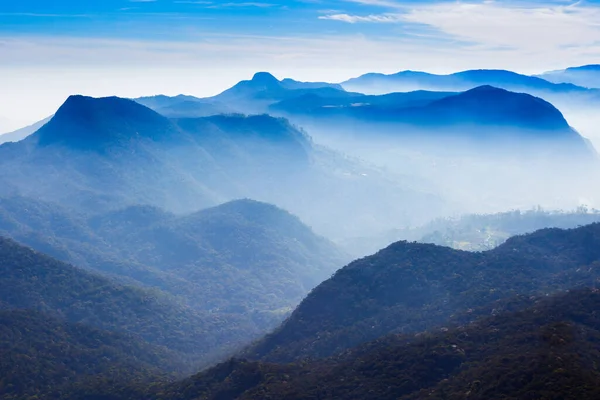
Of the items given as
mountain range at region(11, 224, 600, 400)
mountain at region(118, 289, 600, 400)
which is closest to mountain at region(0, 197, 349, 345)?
mountain range at region(11, 224, 600, 400)

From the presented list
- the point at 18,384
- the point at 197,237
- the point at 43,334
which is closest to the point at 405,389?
the point at 18,384

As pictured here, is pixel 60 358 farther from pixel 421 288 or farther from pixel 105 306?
pixel 421 288

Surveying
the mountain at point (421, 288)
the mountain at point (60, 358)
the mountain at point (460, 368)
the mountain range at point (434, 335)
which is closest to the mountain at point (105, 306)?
the mountain at point (60, 358)

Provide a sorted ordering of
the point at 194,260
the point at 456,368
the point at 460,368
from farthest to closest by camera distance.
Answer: the point at 194,260, the point at 456,368, the point at 460,368

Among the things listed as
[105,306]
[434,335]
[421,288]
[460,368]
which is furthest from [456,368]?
[105,306]

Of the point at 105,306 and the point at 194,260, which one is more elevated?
the point at 105,306

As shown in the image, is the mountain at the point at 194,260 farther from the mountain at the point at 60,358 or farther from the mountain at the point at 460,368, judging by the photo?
the mountain at the point at 460,368

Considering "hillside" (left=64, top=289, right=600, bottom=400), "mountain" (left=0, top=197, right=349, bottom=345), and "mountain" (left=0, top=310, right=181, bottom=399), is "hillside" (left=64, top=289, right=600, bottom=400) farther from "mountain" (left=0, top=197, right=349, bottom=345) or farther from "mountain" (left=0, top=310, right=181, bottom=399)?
"mountain" (left=0, top=197, right=349, bottom=345)
